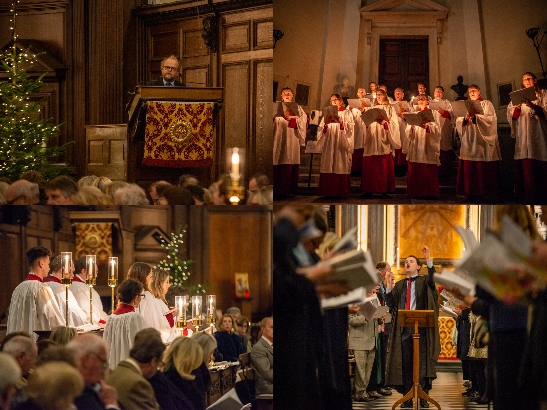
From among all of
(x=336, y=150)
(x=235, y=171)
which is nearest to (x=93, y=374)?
(x=235, y=171)

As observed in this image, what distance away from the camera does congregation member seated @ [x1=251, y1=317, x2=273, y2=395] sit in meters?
5.71

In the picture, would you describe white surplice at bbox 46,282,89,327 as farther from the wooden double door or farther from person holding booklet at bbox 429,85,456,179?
person holding booklet at bbox 429,85,456,179

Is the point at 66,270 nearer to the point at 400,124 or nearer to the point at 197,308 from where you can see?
the point at 197,308

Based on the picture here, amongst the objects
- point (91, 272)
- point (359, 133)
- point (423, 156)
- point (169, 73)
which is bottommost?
point (91, 272)

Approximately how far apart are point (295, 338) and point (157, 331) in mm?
863

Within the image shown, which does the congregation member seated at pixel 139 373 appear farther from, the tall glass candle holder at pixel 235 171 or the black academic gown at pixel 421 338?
the black academic gown at pixel 421 338

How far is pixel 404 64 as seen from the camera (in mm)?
7500

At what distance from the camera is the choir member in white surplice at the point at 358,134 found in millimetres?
7817

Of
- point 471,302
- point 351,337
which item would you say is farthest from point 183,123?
point 471,302

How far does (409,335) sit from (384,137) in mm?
2552

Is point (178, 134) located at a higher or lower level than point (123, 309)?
higher

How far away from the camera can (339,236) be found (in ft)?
19.2

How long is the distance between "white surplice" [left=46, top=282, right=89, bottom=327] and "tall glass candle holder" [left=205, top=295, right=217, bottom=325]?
709 millimetres

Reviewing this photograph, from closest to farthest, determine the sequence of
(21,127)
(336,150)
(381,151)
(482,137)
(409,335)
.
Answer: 1. (409,335)
2. (21,127)
3. (482,137)
4. (336,150)
5. (381,151)
